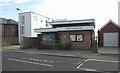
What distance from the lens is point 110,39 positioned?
3047cm

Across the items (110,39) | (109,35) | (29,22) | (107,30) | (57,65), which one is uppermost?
(29,22)

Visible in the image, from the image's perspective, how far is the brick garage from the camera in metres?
30.3

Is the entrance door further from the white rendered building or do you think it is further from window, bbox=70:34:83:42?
the white rendered building

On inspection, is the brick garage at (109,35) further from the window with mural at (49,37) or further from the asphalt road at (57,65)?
the asphalt road at (57,65)

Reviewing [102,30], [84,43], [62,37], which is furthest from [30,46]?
[102,30]

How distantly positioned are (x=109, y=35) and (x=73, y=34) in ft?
23.7

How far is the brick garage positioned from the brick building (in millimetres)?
3231

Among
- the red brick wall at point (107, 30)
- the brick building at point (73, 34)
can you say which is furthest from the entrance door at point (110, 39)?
the brick building at point (73, 34)

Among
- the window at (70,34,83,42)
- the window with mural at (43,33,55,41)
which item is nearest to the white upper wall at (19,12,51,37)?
the window with mural at (43,33,55,41)

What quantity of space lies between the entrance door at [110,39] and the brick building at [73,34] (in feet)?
12.1

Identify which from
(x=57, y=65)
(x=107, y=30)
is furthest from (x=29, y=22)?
(x=57, y=65)

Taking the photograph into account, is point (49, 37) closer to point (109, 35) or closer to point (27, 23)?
point (109, 35)

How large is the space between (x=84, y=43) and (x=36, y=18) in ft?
75.3

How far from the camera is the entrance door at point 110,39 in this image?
30312mm
